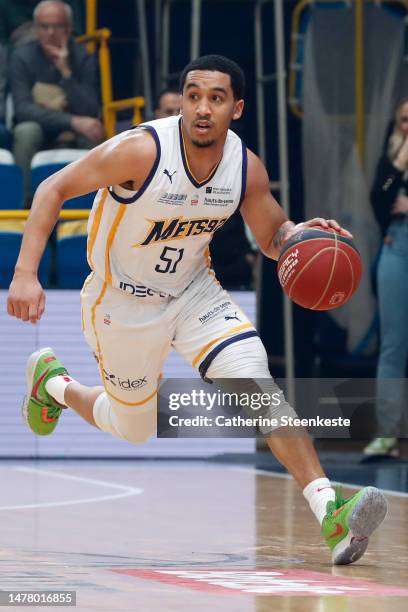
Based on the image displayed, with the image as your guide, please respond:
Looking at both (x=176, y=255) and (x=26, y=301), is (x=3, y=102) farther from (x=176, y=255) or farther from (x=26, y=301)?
(x=26, y=301)

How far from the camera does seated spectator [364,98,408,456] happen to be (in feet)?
31.2

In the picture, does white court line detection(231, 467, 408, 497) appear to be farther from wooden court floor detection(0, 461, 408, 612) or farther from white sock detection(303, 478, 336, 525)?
white sock detection(303, 478, 336, 525)

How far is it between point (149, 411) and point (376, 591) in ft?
6.00

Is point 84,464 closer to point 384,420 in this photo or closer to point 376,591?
point 384,420

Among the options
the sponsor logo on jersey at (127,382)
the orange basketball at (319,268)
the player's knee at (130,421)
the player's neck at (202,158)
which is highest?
the player's neck at (202,158)

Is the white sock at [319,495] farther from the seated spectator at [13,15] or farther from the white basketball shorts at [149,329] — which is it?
the seated spectator at [13,15]

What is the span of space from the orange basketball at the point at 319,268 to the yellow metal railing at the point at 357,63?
5.03 meters

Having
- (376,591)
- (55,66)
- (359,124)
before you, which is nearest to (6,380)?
(55,66)

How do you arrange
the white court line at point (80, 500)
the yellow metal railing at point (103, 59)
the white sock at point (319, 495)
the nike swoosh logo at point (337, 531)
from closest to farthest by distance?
1. the nike swoosh logo at point (337, 531)
2. the white sock at point (319, 495)
3. the white court line at point (80, 500)
4. the yellow metal railing at point (103, 59)

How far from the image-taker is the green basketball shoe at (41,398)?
7.14 m

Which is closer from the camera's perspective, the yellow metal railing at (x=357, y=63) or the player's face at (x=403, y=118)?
the player's face at (x=403, y=118)

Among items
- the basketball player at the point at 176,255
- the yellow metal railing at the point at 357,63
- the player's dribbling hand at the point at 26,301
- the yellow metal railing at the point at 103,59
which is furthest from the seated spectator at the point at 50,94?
the player's dribbling hand at the point at 26,301

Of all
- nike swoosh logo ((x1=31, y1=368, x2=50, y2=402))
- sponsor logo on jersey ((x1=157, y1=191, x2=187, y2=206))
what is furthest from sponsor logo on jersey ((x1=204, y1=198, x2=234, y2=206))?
nike swoosh logo ((x1=31, y1=368, x2=50, y2=402))

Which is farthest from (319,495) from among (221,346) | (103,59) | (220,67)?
(103,59)
